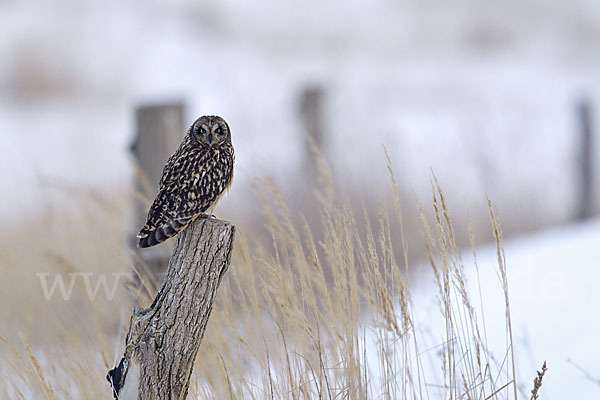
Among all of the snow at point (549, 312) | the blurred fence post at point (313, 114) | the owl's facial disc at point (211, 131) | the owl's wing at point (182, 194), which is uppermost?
the blurred fence post at point (313, 114)

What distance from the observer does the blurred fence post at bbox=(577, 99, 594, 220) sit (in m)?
6.86

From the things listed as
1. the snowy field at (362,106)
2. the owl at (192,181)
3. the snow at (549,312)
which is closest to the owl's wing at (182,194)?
the owl at (192,181)

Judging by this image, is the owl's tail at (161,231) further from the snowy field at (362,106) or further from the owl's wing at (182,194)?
the snowy field at (362,106)

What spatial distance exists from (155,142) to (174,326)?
1667 millimetres

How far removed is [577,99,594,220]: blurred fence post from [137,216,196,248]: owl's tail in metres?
Result: 5.93

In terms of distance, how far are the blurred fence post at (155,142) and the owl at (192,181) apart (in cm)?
91

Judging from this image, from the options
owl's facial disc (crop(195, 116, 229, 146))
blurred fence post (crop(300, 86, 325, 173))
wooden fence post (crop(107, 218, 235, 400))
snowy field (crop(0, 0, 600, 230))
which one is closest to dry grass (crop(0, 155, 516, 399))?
wooden fence post (crop(107, 218, 235, 400))

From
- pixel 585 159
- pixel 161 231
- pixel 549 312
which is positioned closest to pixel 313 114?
pixel 549 312

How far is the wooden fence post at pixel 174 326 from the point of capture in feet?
5.57

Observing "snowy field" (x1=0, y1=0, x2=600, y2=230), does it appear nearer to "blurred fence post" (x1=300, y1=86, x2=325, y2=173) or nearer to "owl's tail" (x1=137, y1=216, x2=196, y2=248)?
"blurred fence post" (x1=300, y1=86, x2=325, y2=173)

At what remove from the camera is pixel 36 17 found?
44.8 ft

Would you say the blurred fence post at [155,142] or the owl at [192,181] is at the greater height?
the blurred fence post at [155,142]

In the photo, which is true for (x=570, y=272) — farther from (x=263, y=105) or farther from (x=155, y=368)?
(x=263, y=105)

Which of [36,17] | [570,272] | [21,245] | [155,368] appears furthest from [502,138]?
[36,17]
